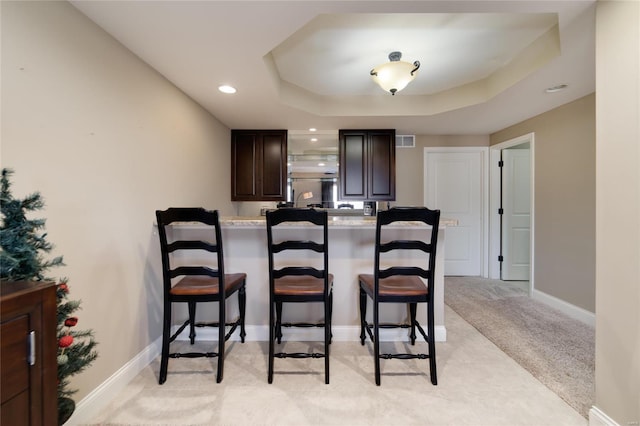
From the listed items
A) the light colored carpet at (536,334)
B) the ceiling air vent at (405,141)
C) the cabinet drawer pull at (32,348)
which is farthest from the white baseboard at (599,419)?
the ceiling air vent at (405,141)

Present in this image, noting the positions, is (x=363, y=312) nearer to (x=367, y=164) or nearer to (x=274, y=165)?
(x=367, y=164)

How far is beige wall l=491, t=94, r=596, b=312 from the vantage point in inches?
101

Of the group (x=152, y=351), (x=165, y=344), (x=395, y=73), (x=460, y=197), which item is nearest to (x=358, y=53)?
(x=395, y=73)

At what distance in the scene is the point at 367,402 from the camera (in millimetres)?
1485

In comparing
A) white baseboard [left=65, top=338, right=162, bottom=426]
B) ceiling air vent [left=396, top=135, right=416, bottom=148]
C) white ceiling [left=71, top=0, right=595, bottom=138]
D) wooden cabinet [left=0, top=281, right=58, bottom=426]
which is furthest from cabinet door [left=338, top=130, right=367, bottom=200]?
wooden cabinet [left=0, top=281, right=58, bottom=426]

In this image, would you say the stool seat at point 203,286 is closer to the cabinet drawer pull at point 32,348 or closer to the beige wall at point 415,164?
the cabinet drawer pull at point 32,348

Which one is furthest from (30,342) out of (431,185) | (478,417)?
(431,185)

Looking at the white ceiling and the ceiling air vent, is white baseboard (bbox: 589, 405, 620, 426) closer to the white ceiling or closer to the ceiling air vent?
the white ceiling

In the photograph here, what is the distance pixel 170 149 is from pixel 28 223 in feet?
4.64

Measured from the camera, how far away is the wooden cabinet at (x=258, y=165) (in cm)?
359

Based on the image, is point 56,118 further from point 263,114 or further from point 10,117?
point 263,114

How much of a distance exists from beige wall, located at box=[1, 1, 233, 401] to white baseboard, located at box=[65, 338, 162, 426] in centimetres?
4

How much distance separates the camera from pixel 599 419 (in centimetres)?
127

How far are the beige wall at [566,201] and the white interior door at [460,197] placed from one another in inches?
34.5
